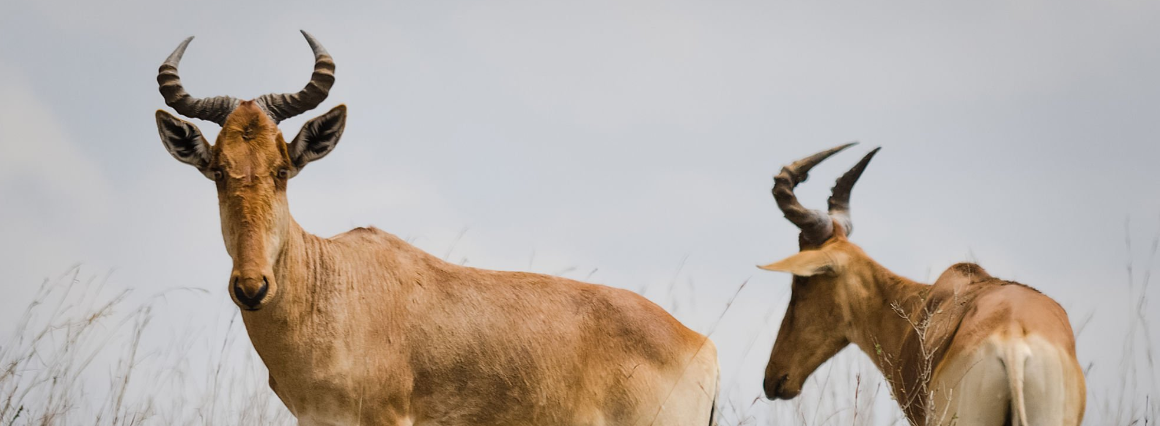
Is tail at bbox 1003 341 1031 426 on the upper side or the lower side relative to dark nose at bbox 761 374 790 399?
lower

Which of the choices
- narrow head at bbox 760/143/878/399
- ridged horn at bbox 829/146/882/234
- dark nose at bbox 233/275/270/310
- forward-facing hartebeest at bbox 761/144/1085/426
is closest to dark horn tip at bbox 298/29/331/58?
dark nose at bbox 233/275/270/310

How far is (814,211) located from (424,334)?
4133 millimetres

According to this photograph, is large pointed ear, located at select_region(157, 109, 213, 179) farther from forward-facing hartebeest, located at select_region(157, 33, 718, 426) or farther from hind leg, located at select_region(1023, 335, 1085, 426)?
hind leg, located at select_region(1023, 335, 1085, 426)

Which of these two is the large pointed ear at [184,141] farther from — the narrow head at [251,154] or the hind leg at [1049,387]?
the hind leg at [1049,387]

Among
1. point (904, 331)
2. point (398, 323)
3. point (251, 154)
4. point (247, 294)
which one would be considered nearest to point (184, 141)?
point (251, 154)

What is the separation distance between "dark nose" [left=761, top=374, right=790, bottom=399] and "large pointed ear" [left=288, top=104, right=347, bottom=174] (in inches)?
181

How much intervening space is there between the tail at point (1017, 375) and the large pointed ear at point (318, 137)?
4135mm

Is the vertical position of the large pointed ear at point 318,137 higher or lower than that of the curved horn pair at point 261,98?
lower

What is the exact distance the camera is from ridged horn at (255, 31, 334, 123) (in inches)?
273

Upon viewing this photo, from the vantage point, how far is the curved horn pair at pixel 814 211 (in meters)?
9.62

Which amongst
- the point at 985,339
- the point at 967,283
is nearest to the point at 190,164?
the point at 985,339

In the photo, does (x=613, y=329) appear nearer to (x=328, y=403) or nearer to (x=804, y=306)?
(x=328, y=403)

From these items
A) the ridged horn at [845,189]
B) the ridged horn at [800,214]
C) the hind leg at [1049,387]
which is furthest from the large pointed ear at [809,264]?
the hind leg at [1049,387]

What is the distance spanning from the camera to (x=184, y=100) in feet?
22.8
